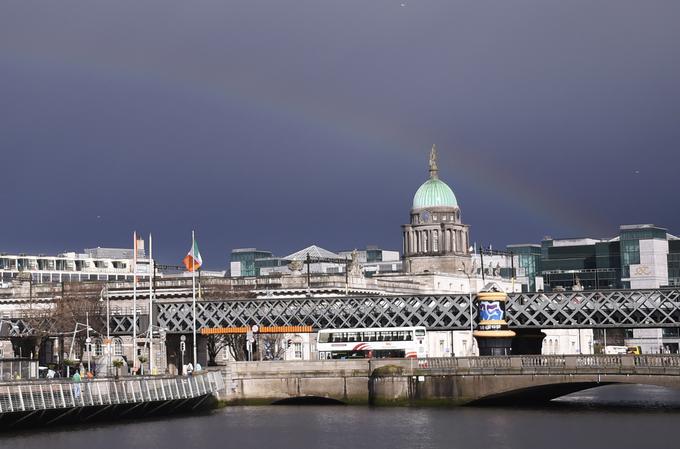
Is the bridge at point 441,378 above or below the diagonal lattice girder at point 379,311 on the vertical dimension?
below

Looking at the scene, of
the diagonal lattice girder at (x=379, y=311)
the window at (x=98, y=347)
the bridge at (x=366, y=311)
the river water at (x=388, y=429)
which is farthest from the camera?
the window at (x=98, y=347)

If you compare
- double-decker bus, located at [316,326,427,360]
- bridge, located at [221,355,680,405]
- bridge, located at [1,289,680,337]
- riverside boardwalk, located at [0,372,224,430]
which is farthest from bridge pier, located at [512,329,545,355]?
riverside boardwalk, located at [0,372,224,430]

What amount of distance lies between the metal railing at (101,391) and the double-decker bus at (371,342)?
52.3 feet

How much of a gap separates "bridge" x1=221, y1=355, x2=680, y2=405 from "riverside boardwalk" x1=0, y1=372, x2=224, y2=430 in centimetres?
446

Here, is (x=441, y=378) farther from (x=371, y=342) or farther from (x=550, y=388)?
(x=371, y=342)

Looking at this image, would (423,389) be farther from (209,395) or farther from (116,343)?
(116,343)

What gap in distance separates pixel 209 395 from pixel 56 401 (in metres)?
24.3

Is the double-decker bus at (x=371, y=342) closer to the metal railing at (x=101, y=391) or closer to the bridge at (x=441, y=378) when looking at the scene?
the bridge at (x=441, y=378)

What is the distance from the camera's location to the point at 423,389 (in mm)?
122938

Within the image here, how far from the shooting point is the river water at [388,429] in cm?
9494

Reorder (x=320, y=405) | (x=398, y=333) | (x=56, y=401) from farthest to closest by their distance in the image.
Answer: (x=398, y=333), (x=320, y=405), (x=56, y=401)

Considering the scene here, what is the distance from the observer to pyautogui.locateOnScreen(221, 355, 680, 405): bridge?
381 ft

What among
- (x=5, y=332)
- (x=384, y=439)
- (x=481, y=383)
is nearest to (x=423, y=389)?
(x=481, y=383)

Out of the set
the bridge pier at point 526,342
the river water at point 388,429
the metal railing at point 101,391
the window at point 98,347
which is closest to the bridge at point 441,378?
the river water at point 388,429
